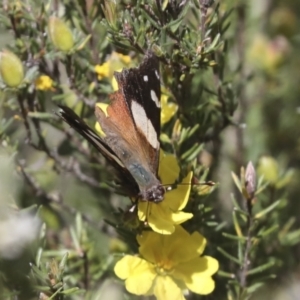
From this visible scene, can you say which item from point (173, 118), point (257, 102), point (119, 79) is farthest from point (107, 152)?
point (257, 102)

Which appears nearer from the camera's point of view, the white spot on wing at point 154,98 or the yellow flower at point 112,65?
the white spot on wing at point 154,98

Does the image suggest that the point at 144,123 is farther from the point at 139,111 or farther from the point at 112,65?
the point at 112,65

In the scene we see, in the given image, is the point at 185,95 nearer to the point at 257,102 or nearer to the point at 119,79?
the point at 119,79

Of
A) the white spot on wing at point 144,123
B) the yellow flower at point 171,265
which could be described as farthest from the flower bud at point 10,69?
the yellow flower at point 171,265

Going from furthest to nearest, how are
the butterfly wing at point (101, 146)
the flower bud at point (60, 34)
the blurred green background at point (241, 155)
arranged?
the blurred green background at point (241, 155)
the flower bud at point (60, 34)
the butterfly wing at point (101, 146)

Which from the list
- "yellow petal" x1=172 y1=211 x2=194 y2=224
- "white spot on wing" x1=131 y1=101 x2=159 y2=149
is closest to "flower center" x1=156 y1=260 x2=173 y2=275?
"yellow petal" x1=172 y1=211 x2=194 y2=224

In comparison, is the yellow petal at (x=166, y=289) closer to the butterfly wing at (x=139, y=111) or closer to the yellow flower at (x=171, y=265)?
the yellow flower at (x=171, y=265)

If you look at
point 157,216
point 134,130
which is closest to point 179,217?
point 157,216
